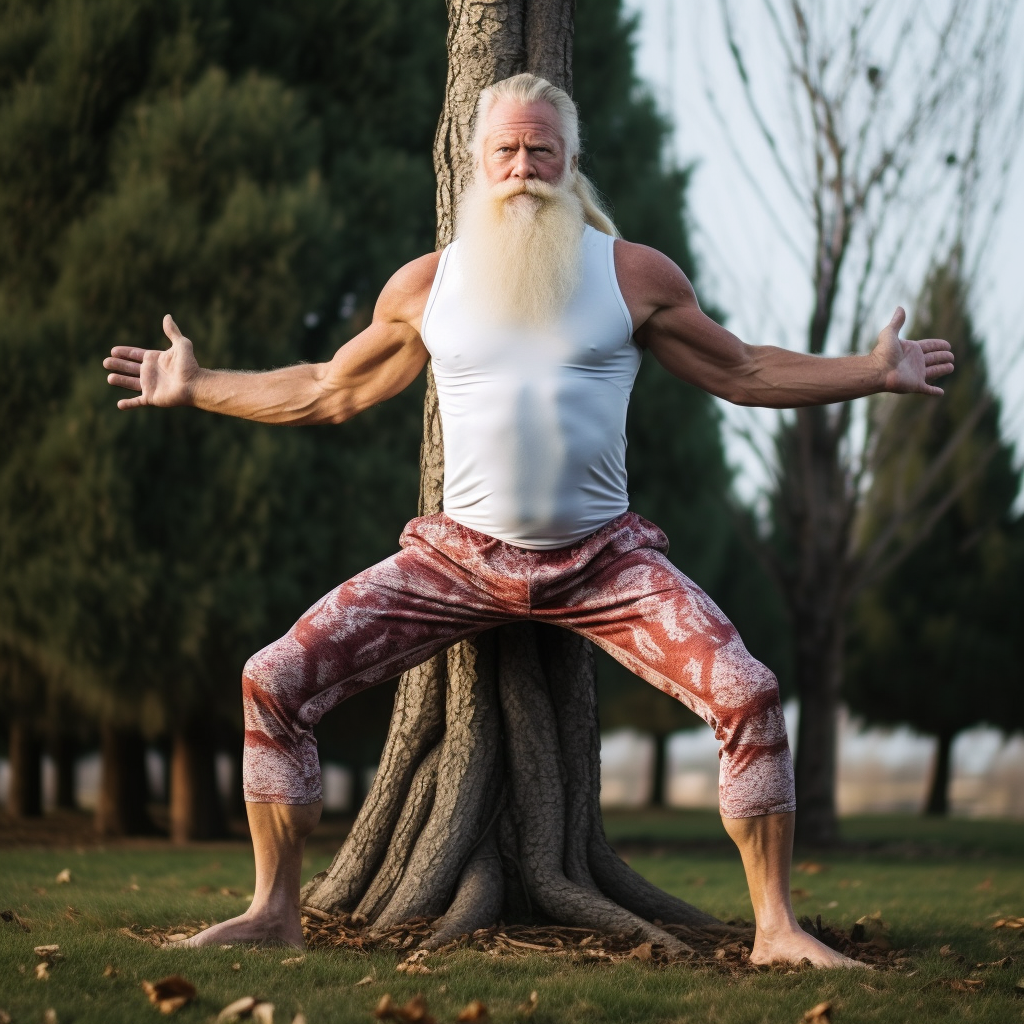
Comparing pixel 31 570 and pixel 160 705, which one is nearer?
pixel 31 570

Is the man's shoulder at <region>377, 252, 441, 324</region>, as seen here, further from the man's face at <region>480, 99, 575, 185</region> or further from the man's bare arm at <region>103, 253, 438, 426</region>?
the man's face at <region>480, 99, 575, 185</region>

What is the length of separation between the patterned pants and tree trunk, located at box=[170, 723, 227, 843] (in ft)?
28.3

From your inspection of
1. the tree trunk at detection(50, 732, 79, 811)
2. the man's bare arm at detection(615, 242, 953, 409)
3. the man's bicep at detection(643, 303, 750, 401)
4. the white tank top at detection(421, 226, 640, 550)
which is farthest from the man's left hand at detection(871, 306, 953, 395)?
the tree trunk at detection(50, 732, 79, 811)

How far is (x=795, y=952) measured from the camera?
10.6 feet

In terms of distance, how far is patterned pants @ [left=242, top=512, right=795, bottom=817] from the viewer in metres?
3.26

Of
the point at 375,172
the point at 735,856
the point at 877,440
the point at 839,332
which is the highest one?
the point at 375,172

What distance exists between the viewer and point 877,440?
10898 millimetres

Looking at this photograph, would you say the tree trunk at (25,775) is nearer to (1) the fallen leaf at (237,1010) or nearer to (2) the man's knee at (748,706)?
(1) the fallen leaf at (237,1010)

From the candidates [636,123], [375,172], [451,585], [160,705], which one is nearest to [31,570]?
[160,705]

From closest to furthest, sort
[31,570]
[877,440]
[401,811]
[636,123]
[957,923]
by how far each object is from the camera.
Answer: [401,811], [957,923], [31,570], [877,440], [636,123]

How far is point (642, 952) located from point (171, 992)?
1.30 metres

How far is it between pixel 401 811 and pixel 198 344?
21.1 feet

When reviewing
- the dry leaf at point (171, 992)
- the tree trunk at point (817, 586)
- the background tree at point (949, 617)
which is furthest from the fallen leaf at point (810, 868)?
the background tree at point (949, 617)

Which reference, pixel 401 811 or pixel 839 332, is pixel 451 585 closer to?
pixel 401 811
